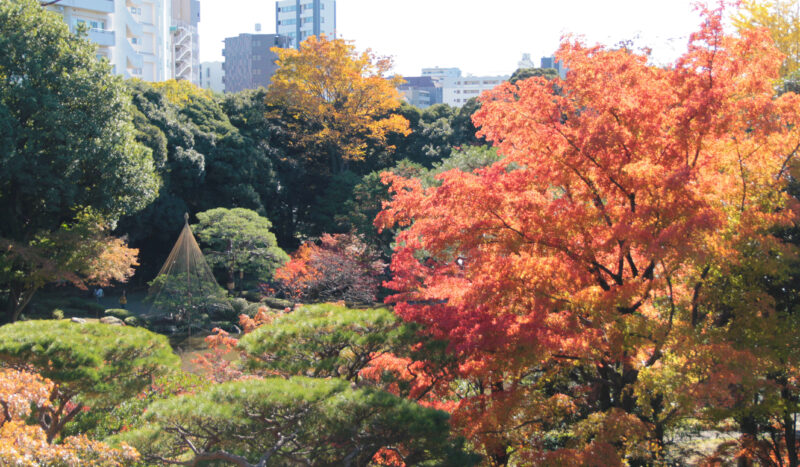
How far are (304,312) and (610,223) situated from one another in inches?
134

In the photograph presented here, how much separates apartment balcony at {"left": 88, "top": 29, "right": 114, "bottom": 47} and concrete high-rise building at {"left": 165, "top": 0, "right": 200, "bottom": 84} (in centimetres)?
2429

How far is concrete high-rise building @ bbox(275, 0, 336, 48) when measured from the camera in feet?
212

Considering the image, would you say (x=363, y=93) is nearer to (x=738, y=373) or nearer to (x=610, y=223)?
(x=610, y=223)

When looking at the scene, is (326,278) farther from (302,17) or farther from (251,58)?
(302,17)

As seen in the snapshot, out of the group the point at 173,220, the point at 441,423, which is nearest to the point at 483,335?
the point at 441,423

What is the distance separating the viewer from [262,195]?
2286cm

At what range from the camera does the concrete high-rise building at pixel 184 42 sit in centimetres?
5259

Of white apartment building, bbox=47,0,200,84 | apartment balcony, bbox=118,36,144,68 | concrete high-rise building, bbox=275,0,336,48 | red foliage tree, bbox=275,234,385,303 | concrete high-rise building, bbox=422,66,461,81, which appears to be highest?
concrete high-rise building, bbox=275,0,336,48

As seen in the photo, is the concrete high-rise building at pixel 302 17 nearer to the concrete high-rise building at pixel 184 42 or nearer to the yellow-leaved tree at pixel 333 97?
the concrete high-rise building at pixel 184 42

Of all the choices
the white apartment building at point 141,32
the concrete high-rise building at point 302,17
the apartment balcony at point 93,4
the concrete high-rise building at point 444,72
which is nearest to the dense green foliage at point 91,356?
the white apartment building at point 141,32

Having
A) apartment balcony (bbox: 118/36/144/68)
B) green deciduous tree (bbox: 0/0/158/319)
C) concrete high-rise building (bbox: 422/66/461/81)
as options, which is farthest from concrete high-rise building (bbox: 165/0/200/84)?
concrete high-rise building (bbox: 422/66/461/81)

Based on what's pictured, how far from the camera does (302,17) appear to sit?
214 feet

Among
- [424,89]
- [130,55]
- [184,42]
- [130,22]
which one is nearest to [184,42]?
[184,42]

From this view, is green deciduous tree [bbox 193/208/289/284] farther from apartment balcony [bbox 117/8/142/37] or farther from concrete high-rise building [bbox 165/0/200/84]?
concrete high-rise building [bbox 165/0/200/84]
